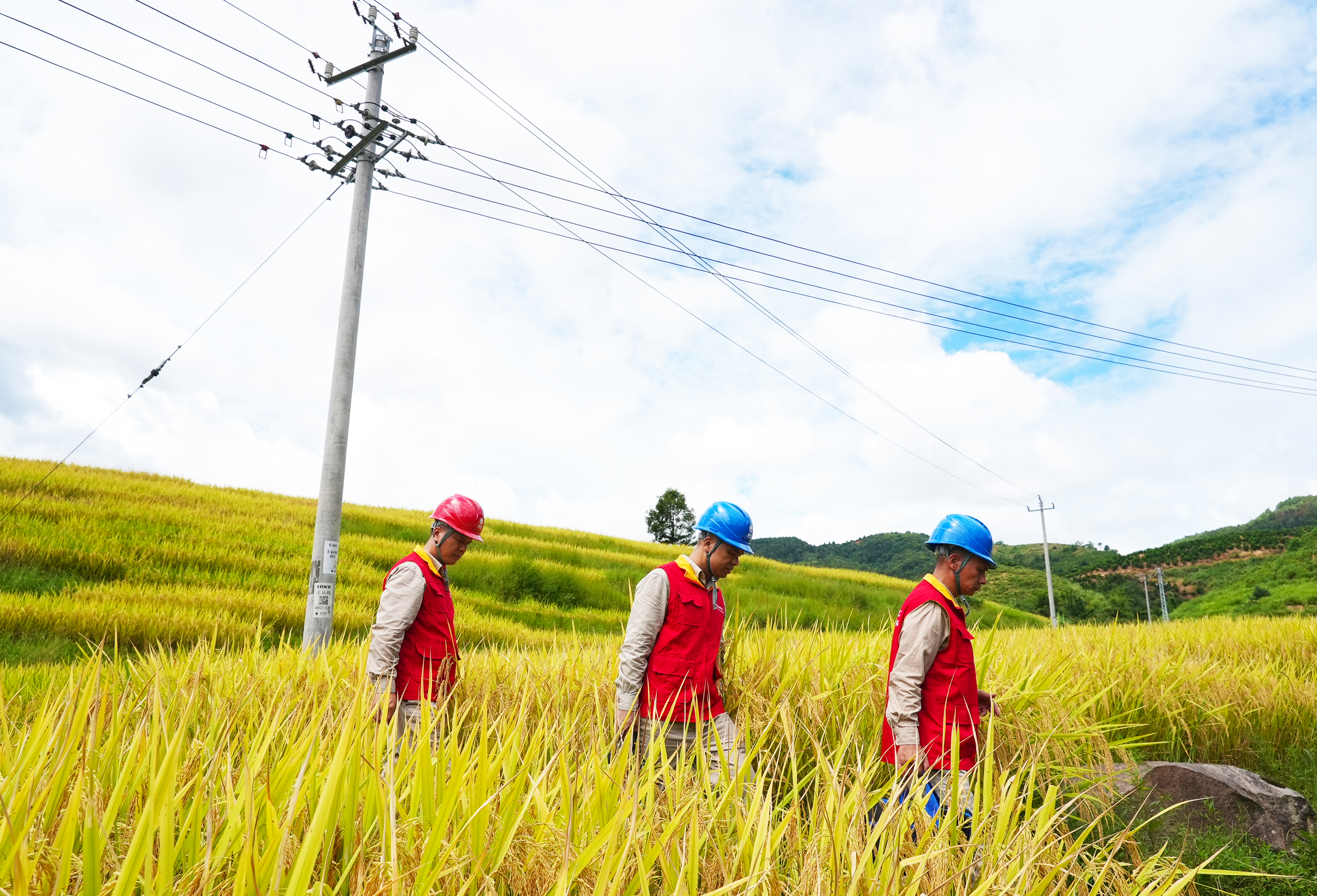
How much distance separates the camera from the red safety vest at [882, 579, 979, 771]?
332 cm

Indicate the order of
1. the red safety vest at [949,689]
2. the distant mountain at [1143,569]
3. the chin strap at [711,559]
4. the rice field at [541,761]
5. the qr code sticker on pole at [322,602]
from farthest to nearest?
the distant mountain at [1143,569] → the qr code sticker on pole at [322,602] → the chin strap at [711,559] → the red safety vest at [949,689] → the rice field at [541,761]

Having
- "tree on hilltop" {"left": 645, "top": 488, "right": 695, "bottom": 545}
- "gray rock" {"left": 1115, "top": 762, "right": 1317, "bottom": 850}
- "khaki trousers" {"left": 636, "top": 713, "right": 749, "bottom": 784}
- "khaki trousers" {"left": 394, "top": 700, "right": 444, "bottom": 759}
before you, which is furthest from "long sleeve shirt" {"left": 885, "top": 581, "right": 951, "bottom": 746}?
"tree on hilltop" {"left": 645, "top": 488, "right": 695, "bottom": 545}

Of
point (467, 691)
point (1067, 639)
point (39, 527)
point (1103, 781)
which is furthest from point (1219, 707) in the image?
point (39, 527)

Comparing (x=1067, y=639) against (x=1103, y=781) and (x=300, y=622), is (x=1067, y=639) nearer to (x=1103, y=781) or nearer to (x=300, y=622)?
(x=1103, y=781)

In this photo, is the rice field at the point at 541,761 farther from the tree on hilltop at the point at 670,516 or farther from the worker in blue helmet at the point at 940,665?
the tree on hilltop at the point at 670,516

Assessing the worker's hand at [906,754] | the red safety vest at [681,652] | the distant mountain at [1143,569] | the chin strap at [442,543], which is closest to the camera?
the worker's hand at [906,754]

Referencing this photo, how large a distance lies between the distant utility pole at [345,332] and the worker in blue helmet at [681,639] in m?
4.66

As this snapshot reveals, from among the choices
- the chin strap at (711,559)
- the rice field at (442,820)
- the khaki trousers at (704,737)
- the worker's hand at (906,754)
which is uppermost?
the chin strap at (711,559)

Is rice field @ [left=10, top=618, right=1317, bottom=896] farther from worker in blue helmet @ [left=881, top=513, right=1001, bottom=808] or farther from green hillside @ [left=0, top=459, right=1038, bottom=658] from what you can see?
green hillside @ [left=0, top=459, right=1038, bottom=658]

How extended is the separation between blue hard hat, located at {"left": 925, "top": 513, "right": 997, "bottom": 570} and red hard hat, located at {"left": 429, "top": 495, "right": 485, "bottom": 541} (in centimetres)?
254

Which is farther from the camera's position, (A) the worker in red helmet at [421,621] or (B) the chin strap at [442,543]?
(B) the chin strap at [442,543]

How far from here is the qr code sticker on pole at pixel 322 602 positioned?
7547 mm

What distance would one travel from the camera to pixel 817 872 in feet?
5.02

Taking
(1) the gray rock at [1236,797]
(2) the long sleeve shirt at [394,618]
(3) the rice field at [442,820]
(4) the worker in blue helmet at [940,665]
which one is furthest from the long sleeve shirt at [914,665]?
(2) the long sleeve shirt at [394,618]
